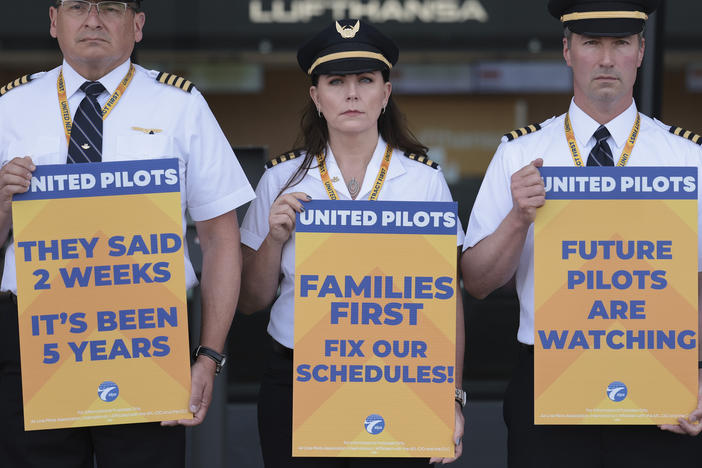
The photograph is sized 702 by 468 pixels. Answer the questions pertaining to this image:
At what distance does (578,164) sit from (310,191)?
656mm

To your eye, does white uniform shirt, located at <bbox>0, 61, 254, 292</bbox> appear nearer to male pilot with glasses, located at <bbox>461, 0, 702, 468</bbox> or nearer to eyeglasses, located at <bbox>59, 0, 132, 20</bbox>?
eyeglasses, located at <bbox>59, 0, 132, 20</bbox>

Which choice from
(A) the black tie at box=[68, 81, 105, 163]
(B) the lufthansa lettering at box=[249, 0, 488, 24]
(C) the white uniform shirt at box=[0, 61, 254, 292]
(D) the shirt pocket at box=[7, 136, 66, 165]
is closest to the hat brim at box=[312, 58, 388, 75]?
(C) the white uniform shirt at box=[0, 61, 254, 292]

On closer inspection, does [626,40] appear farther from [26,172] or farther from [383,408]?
[26,172]

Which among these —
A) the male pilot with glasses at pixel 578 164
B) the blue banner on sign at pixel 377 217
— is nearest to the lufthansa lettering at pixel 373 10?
the male pilot with glasses at pixel 578 164

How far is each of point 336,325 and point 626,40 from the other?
3.19 ft

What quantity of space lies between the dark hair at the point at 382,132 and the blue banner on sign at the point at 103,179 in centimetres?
36

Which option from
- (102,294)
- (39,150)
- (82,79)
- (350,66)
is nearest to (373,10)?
(350,66)

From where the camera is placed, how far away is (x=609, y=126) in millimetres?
2408

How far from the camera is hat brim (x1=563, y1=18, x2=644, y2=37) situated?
2352 millimetres

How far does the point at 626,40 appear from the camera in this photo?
93.7 inches

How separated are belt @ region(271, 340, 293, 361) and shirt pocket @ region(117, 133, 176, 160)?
1.79 feet

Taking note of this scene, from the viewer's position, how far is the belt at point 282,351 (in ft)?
8.04

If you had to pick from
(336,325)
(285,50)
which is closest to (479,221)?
(336,325)

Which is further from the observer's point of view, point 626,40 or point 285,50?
point 285,50
